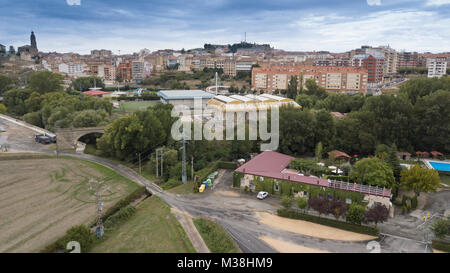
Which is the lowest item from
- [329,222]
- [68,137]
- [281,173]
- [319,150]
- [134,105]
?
[329,222]

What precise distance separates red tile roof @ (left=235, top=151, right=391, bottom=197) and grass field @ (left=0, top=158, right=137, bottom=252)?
8884mm

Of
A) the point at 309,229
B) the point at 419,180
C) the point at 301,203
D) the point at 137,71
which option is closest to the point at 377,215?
the point at 309,229

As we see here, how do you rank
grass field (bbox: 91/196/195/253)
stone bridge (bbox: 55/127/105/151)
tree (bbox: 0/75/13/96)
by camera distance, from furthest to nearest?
tree (bbox: 0/75/13/96)
stone bridge (bbox: 55/127/105/151)
grass field (bbox: 91/196/195/253)

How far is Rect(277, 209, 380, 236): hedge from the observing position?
17.5m

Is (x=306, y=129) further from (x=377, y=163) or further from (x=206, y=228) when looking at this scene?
(x=206, y=228)

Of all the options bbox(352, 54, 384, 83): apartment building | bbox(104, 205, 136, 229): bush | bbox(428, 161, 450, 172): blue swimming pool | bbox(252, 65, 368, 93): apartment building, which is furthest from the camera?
bbox(352, 54, 384, 83): apartment building

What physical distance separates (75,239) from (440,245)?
17.1m

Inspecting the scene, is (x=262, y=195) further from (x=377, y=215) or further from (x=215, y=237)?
(x=377, y=215)

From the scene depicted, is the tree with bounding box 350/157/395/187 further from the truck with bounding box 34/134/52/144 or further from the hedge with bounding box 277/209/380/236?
the truck with bounding box 34/134/52/144

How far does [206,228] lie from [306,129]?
17134 mm

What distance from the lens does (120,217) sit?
62.4 ft

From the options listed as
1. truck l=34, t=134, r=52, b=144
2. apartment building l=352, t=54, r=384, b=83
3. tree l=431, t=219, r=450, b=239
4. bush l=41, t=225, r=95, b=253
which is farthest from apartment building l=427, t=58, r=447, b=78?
bush l=41, t=225, r=95, b=253

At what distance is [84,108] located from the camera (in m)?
44.0
